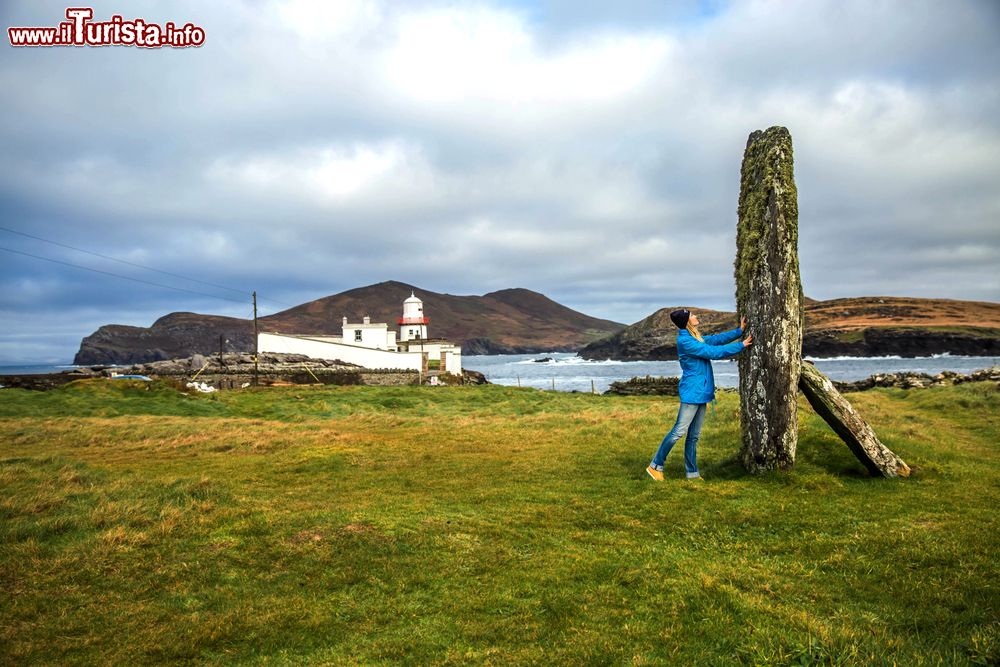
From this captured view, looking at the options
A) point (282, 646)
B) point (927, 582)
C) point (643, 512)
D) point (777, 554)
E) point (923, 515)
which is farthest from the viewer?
point (643, 512)

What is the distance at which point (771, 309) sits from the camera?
10648 mm

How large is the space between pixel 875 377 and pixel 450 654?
46.5m

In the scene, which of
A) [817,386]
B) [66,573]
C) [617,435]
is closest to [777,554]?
[817,386]

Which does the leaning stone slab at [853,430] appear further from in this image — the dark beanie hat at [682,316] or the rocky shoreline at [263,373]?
the rocky shoreline at [263,373]

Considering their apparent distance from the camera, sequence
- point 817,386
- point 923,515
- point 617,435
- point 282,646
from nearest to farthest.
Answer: point 282,646
point 923,515
point 817,386
point 617,435

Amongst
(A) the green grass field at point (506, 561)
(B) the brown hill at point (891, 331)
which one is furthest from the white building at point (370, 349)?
(B) the brown hill at point (891, 331)

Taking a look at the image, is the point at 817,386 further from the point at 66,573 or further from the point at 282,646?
the point at 66,573

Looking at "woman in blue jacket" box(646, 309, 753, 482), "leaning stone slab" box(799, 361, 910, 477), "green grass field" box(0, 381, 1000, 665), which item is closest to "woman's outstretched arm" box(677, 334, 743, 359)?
"woman in blue jacket" box(646, 309, 753, 482)

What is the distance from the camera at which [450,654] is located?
15.5 feet

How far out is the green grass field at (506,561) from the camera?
15.9 feet

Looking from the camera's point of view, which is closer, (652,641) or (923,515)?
(652,641)

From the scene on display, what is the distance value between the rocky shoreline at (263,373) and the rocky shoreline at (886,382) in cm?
2517

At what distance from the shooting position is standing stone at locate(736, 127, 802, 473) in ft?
34.6

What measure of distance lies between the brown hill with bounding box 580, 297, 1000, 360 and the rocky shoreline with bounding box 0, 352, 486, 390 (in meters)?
89.8
